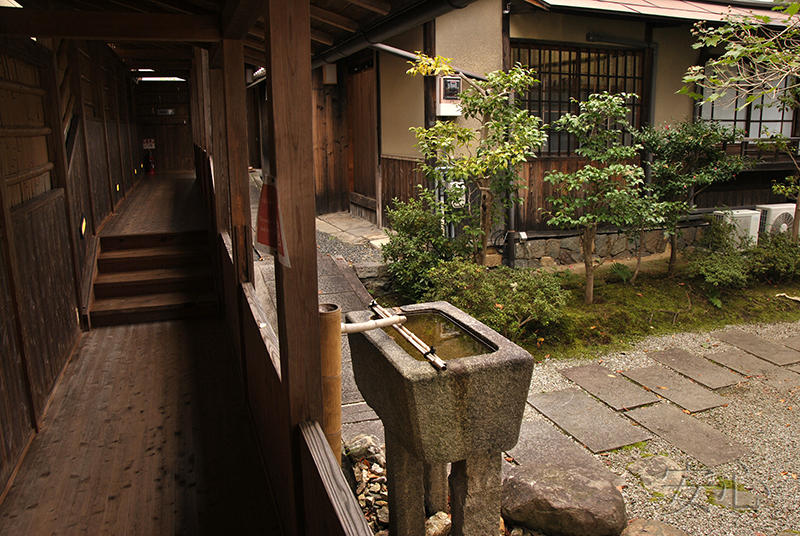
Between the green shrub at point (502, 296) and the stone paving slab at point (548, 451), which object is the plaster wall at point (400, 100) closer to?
the green shrub at point (502, 296)

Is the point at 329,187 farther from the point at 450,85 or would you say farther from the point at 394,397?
the point at 394,397

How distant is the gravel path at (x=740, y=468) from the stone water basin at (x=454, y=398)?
190 centimetres

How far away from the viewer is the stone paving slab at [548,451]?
177 inches

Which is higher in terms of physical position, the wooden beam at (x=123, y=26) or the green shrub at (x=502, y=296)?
the wooden beam at (x=123, y=26)

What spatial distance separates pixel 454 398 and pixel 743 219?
988 cm

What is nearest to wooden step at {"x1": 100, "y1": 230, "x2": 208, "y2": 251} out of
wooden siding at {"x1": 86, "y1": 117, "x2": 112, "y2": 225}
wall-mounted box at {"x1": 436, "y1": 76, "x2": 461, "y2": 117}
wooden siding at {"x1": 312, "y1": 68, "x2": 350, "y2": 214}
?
wooden siding at {"x1": 86, "y1": 117, "x2": 112, "y2": 225}

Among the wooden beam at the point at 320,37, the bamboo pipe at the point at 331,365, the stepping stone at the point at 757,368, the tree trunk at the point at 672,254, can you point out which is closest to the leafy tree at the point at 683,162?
the tree trunk at the point at 672,254

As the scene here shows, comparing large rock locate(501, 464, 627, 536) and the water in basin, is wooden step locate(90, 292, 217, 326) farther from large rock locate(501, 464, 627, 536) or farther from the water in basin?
large rock locate(501, 464, 627, 536)

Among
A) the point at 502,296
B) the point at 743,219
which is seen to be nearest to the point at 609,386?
the point at 502,296

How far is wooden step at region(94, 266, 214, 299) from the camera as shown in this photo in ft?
21.9

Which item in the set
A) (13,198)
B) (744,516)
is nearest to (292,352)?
(13,198)

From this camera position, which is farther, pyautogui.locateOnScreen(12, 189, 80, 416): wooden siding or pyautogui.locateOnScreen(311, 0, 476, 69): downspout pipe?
pyautogui.locateOnScreen(311, 0, 476, 69): downspout pipe

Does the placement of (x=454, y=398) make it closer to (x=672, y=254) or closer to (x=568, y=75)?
(x=672, y=254)

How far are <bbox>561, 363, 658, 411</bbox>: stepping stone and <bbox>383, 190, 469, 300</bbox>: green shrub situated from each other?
7.16 ft
